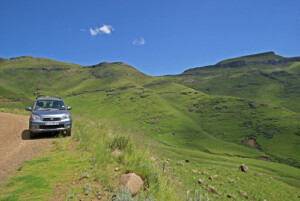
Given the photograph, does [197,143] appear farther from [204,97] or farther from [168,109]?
[204,97]

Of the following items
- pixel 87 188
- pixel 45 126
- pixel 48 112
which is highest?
pixel 48 112

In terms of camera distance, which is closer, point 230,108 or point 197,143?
point 197,143

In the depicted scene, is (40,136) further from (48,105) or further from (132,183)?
(132,183)

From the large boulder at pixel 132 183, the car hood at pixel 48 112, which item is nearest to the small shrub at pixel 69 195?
the large boulder at pixel 132 183

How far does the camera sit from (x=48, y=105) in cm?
1255

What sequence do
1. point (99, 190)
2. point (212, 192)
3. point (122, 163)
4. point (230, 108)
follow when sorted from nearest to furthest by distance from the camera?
point (99, 190), point (122, 163), point (212, 192), point (230, 108)

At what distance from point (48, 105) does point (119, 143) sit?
7.05 metres

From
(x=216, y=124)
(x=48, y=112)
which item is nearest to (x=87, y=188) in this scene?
(x=48, y=112)

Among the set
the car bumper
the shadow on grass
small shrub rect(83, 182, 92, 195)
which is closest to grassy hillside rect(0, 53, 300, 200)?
the shadow on grass

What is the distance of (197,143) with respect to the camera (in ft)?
324

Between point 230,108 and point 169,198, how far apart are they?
16091cm

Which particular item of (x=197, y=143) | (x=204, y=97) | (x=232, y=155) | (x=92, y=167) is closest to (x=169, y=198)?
(x=92, y=167)

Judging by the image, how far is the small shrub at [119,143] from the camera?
28.1 feet

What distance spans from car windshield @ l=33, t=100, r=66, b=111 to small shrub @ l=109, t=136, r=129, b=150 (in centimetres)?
614
